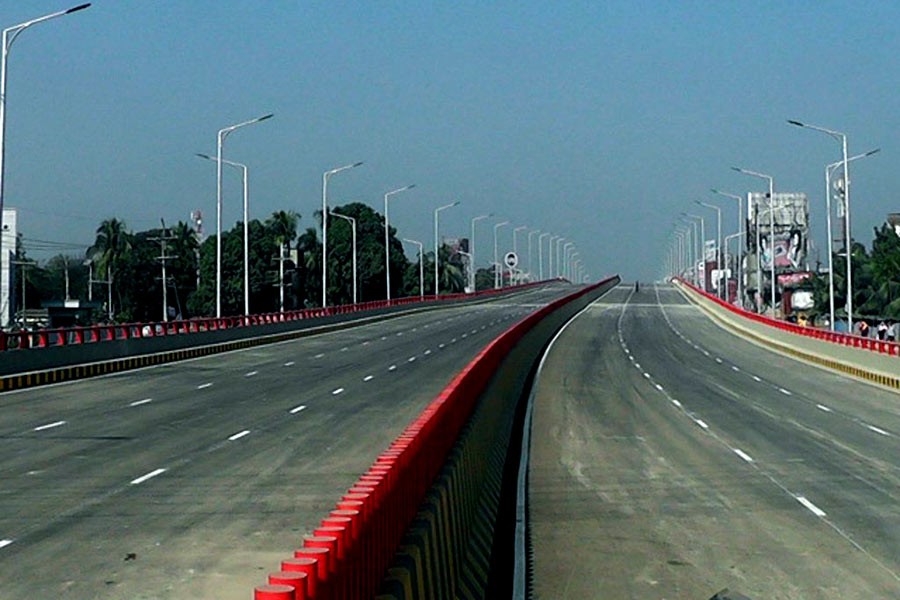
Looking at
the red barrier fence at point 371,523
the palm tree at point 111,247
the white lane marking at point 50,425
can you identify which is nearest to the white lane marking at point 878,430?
A: the white lane marking at point 50,425

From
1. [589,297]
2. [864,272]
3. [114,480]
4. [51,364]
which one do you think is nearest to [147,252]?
[589,297]

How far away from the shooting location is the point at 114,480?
21.0 m

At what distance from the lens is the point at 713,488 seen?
72.2 feet

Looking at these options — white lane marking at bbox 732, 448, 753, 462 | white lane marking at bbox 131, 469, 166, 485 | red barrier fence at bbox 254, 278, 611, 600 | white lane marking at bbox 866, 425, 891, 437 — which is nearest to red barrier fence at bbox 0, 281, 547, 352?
white lane marking at bbox 131, 469, 166, 485

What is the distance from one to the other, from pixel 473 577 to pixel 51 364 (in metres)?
31.3

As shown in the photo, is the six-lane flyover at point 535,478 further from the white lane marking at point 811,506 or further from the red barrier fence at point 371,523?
the red barrier fence at point 371,523

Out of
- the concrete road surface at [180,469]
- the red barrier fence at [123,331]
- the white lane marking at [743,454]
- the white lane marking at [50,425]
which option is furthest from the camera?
the red barrier fence at [123,331]

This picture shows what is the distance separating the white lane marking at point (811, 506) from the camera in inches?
768

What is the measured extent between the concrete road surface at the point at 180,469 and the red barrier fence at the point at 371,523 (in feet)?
6.60

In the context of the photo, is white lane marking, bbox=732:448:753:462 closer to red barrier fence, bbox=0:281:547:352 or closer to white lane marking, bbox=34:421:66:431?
white lane marking, bbox=34:421:66:431

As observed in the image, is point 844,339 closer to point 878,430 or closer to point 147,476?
point 878,430

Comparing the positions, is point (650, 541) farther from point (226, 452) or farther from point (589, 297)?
point (589, 297)

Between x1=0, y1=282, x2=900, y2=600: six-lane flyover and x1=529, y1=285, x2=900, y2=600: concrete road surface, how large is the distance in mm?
58

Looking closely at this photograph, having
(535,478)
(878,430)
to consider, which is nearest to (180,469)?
(535,478)
